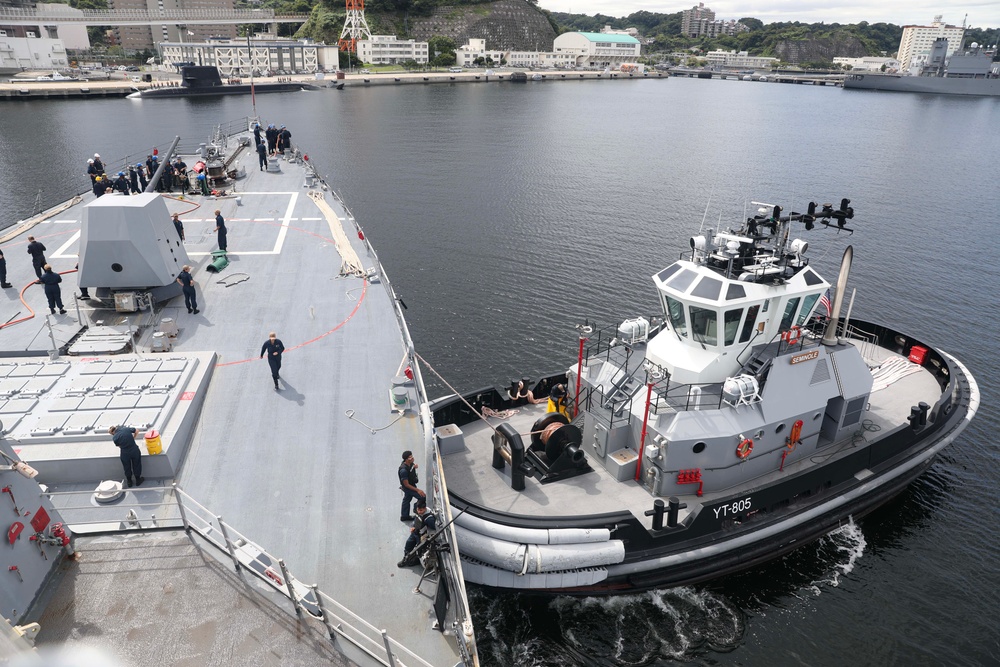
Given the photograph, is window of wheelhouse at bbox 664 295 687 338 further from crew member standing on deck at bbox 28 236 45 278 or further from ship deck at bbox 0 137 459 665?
crew member standing on deck at bbox 28 236 45 278

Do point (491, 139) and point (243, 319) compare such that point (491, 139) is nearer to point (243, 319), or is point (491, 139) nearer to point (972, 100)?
point (243, 319)

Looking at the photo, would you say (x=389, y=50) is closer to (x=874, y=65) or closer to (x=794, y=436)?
(x=874, y=65)

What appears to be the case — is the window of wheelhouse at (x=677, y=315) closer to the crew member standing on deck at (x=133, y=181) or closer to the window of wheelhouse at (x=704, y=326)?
the window of wheelhouse at (x=704, y=326)

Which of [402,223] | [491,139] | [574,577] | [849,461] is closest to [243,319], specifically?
[574,577]

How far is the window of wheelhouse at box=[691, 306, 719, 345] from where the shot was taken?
13938 mm

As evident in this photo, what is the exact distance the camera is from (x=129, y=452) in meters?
10.4

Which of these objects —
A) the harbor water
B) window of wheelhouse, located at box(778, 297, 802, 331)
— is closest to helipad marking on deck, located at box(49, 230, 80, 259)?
the harbor water

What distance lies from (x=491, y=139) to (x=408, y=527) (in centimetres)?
6619

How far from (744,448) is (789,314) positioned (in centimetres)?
342

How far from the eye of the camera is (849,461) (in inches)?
597

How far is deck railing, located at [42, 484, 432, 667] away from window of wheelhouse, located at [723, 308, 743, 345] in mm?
9671

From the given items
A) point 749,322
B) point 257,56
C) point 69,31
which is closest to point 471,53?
point 257,56

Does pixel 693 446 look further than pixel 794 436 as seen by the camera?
No

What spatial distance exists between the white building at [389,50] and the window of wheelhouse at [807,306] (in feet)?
525
